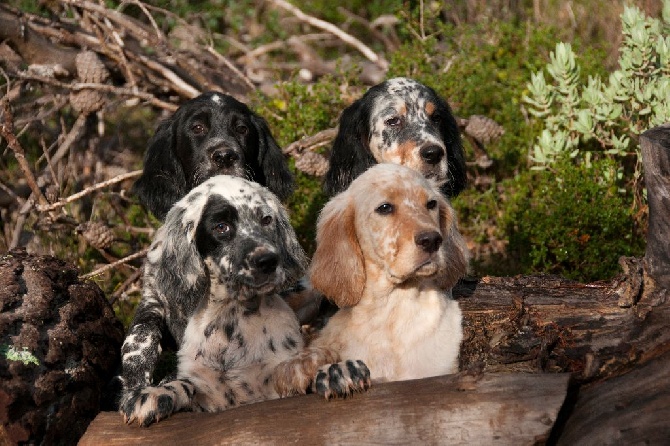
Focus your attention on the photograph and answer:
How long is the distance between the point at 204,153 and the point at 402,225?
196 cm

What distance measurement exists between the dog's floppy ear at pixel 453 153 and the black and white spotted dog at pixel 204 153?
109 centimetres

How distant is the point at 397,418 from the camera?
423 cm

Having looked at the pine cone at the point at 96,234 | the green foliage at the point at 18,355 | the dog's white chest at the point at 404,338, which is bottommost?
the pine cone at the point at 96,234

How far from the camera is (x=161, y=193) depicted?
6441 millimetres

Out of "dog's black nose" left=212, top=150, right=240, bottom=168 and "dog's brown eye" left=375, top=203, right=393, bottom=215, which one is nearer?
"dog's brown eye" left=375, top=203, right=393, bottom=215

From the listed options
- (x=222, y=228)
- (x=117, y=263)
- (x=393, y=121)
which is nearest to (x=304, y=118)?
(x=393, y=121)

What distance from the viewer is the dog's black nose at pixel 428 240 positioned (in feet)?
15.1

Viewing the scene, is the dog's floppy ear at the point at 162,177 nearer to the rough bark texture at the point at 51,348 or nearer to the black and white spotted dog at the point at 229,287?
the rough bark texture at the point at 51,348

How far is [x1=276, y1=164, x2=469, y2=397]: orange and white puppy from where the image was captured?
483cm

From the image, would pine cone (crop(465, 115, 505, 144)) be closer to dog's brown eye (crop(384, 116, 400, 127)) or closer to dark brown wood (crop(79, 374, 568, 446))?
dog's brown eye (crop(384, 116, 400, 127))

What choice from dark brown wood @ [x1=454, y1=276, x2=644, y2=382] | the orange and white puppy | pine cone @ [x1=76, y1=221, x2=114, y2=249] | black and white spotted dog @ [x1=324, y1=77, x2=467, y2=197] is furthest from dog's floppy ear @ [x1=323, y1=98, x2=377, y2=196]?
pine cone @ [x1=76, y1=221, x2=114, y2=249]

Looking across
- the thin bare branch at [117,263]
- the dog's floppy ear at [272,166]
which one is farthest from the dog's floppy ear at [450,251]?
the thin bare branch at [117,263]

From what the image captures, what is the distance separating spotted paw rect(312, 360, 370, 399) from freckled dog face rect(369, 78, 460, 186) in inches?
81.5

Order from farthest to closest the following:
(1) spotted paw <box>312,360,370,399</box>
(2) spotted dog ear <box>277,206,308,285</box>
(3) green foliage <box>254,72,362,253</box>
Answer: (3) green foliage <box>254,72,362,253</box> → (2) spotted dog ear <box>277,206,308,285</box> → (1) spotted paw <box>312,360,370,399</box>
